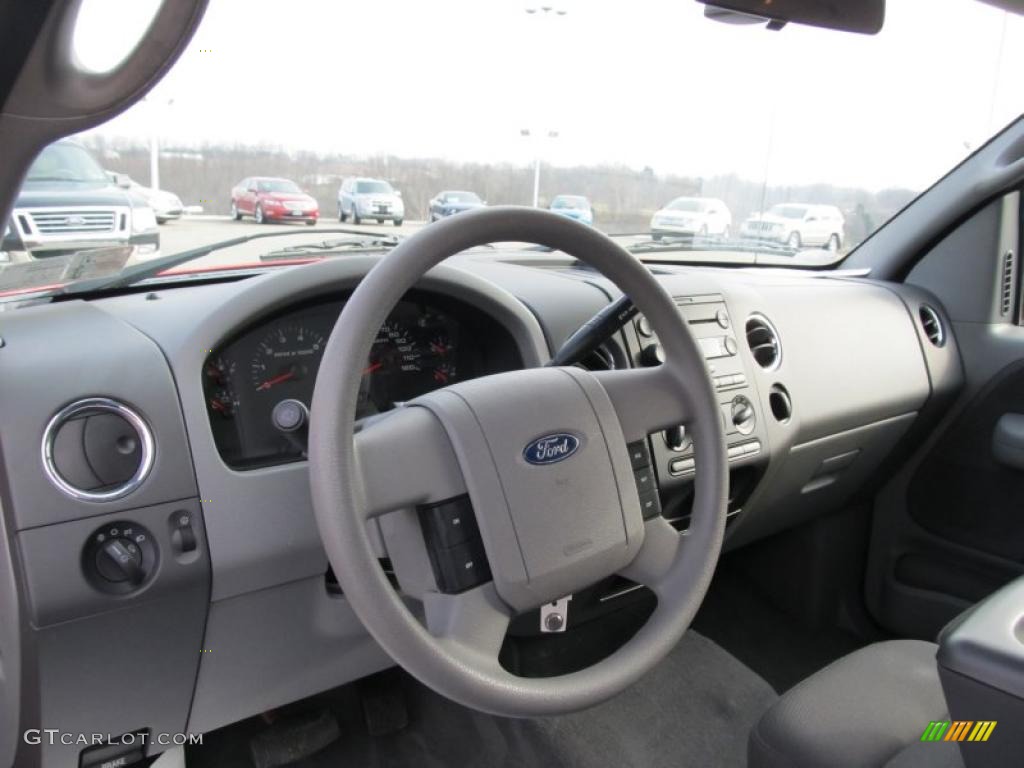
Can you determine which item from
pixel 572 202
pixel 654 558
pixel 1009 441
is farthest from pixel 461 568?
pixel 1009 441

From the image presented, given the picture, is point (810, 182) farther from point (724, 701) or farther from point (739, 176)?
point (724, 701)

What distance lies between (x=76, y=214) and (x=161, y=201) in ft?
0.62

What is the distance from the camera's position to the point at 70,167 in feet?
4.89

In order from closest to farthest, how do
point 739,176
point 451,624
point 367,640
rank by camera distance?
1. point 451,624
2. point 367,640
3. point 739,176

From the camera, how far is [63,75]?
3.07ft

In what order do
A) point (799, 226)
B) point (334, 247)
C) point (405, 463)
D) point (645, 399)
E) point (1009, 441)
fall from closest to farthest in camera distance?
point (405, 463) < point (645, 399) < point (334, 247) < point (1009, 441) < point (799, 226)

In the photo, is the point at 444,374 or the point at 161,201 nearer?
the point at 161,201

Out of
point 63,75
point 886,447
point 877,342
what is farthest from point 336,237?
point 886,447

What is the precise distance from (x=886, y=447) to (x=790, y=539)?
0.49m

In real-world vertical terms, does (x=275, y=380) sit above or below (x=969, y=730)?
above

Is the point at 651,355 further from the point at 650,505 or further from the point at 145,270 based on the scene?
the point at 145,270

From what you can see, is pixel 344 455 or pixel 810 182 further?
pixel 810 182

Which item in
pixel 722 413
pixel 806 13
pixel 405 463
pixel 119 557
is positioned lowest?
pixel 119 557

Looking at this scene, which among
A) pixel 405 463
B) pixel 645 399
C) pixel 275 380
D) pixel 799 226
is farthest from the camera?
pixel 799 226
